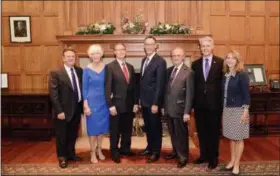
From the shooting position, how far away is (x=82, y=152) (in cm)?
453

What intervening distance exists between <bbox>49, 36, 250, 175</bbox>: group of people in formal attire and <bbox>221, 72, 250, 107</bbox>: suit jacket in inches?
0.4

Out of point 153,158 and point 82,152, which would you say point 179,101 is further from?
point 82,152

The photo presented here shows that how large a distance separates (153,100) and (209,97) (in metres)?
0.70

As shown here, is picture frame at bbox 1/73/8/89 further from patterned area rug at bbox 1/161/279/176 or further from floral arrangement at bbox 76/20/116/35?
patterned area rug at bbox 1/161/279/176

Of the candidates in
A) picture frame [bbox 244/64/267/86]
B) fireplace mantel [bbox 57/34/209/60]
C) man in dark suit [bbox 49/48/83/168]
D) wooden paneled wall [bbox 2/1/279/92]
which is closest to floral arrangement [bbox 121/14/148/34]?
fireplace mantel [bbox 57/34/209/60]

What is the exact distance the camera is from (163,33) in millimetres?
5305

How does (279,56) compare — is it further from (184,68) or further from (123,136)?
(123,136)

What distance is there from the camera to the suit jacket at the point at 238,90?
11.1 feet

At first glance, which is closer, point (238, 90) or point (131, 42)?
point (238, 90)

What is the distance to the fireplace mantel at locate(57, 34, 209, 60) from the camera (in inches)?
209

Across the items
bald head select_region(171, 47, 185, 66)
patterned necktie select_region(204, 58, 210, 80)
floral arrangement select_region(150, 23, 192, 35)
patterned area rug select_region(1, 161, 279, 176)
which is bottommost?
patterned area rug select_region(1, 161, 279, 176)

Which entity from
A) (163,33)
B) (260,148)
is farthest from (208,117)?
(163,33)

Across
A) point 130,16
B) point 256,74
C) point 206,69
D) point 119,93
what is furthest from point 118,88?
point 256,74

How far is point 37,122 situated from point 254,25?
4473 mm
